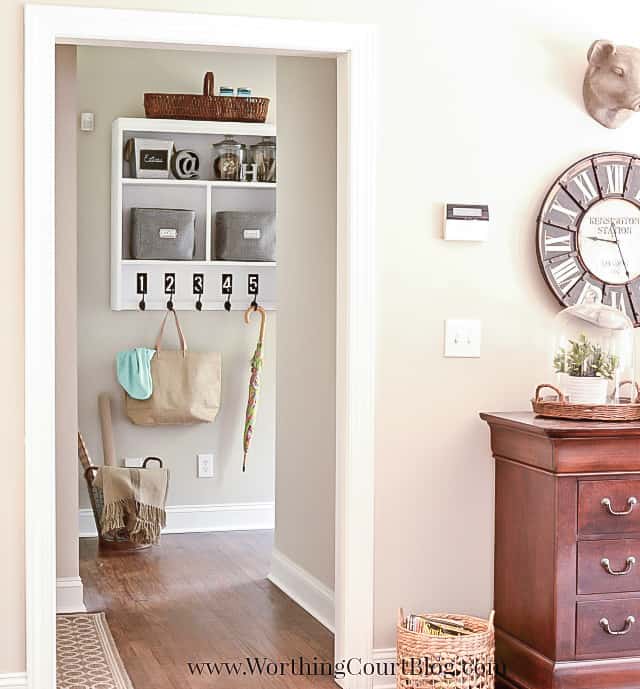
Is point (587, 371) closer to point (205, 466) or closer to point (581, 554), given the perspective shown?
point (581, 554)

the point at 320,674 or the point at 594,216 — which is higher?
the point at 594,216

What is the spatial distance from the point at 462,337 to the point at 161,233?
98.1 inches

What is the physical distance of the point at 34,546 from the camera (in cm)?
335

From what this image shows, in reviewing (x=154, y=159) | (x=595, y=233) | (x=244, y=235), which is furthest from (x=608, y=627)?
(x=154, y=159)

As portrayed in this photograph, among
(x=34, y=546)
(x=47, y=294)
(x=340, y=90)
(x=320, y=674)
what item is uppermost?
(x=340, y=90)

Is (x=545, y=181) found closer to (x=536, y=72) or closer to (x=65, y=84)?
(x=536, y=72)

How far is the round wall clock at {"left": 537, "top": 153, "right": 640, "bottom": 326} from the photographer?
145 inches

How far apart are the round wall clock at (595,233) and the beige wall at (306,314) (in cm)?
92

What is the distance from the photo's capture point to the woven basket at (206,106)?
227 inches

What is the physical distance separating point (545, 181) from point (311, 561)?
5.91ft

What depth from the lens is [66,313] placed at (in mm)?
4531

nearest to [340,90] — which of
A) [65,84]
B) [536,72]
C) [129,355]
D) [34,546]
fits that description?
[536,72]

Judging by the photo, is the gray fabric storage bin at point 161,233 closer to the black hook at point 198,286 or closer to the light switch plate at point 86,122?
the black hook at point 198,286

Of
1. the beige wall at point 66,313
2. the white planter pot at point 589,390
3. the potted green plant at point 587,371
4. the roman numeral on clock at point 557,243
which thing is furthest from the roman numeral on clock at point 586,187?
the beige wall at point 66,313
